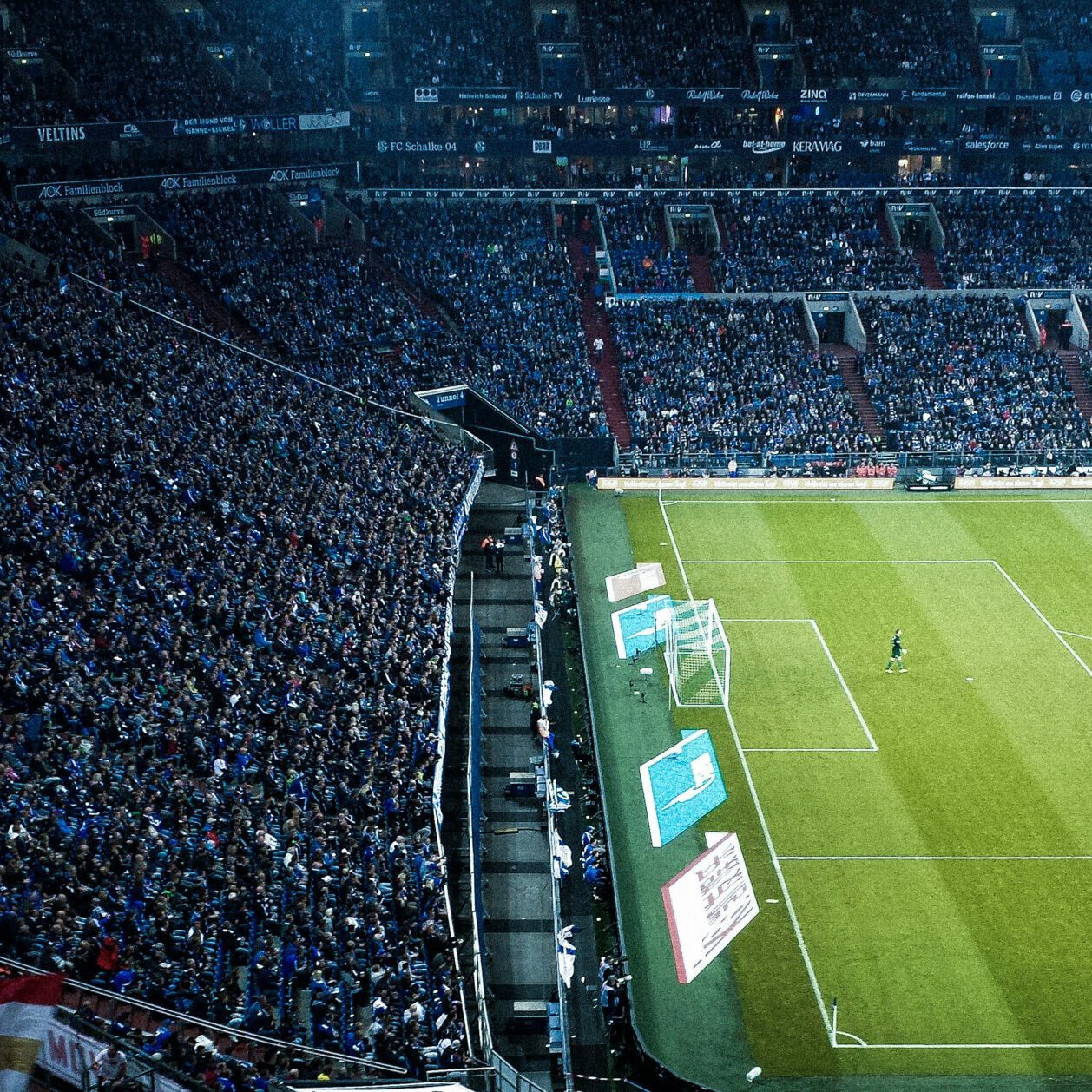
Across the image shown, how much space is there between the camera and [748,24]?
73.7 meters

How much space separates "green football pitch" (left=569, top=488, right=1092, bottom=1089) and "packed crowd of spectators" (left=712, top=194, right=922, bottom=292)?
15.2 m

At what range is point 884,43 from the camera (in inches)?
2879

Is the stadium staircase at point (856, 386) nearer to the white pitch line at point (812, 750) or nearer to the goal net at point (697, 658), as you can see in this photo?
the goal net at point (697, 658)

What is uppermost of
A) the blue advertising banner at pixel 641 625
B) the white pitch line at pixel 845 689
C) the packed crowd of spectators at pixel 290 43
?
the packed crowd of spectators at pixel 290 43

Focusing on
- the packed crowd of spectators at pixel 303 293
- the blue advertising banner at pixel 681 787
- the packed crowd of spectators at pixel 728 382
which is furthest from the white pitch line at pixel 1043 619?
the packed crowd of spectators at pixel 303 293

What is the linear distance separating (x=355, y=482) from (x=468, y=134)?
30157mm

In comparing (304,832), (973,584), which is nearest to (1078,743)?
(973,584)

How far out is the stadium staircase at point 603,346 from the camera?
60844mm

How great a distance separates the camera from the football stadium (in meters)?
25.3

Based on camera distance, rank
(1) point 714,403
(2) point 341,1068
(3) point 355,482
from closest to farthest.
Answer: (2) point 341,1068, (3) point 355,482, (1) point 714,403

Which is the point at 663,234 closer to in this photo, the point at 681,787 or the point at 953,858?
the point at 681,787

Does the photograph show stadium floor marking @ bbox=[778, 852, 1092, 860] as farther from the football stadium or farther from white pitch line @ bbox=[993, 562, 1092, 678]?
white pitch line @ bbox=[993, 562, 1092, 678]

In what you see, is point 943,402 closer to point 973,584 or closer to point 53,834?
point 973,584

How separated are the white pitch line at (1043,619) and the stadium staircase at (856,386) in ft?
40.5
